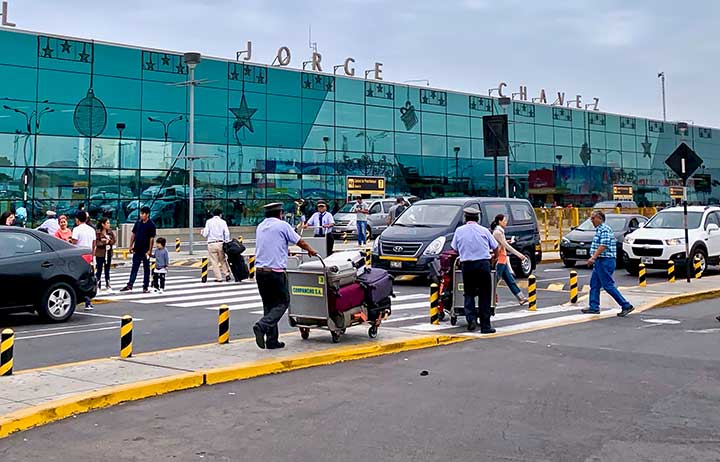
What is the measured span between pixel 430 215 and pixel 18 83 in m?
27.3

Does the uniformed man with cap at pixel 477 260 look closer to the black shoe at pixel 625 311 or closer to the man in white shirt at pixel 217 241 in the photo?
the black shoe at pixel 625 311

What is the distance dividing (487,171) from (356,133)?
13896 millimetres

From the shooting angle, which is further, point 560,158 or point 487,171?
point 560,158

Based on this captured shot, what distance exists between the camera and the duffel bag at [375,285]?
10.3m

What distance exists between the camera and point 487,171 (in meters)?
62.9

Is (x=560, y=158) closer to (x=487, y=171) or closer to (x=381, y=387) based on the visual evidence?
(x=487, y=171)

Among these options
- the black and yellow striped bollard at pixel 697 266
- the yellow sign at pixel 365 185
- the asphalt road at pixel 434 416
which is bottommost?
the asphalt road at pixel 434 416

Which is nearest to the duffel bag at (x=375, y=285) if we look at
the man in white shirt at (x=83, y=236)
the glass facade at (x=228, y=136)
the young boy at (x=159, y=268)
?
the man in white shirt at (x=83, y=236)

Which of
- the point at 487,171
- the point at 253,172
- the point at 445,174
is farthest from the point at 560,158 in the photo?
the point at 253,172

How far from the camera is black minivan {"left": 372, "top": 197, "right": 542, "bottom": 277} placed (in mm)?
17828

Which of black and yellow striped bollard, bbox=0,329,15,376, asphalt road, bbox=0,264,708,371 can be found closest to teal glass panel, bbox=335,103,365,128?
asphalt road, bbox=0,264,708,371

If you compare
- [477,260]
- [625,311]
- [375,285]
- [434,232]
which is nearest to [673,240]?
[434,232]

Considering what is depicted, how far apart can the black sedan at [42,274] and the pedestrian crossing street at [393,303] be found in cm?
233

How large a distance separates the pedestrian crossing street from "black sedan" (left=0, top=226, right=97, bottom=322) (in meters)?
2.33
